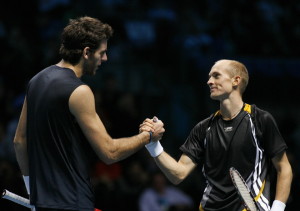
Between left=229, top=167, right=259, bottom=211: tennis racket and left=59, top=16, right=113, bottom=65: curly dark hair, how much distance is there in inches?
58.4

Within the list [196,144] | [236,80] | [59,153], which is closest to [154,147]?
[196,144]

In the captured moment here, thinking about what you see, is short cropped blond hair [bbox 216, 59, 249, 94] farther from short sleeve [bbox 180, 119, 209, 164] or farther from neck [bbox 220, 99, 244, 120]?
short sleeve [bbox 180, 119, 209, 164]

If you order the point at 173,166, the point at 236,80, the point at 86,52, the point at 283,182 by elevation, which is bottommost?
the point at 283,182

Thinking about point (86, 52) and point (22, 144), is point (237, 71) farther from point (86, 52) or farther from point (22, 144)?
point (22, 144)

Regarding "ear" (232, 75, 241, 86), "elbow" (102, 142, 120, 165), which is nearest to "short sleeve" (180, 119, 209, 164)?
"ear" (232, 75, 241, 86)

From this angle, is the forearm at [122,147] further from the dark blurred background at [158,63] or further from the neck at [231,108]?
the dark blurred background at [158,63]

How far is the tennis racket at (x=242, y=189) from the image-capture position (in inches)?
211

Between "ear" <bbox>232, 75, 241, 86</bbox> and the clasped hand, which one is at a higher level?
"ear" <bbox>232, 75, 241, 86</bbox>

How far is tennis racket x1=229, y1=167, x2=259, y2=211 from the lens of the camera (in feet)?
17.6

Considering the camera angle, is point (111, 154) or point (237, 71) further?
point (237, 71)

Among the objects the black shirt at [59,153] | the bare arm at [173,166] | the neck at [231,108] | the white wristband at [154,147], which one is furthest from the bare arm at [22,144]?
the neck at [231,108]

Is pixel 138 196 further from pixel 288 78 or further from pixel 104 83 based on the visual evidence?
pixel 288 78

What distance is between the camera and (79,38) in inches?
201

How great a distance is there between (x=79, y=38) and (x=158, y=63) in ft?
22.8
